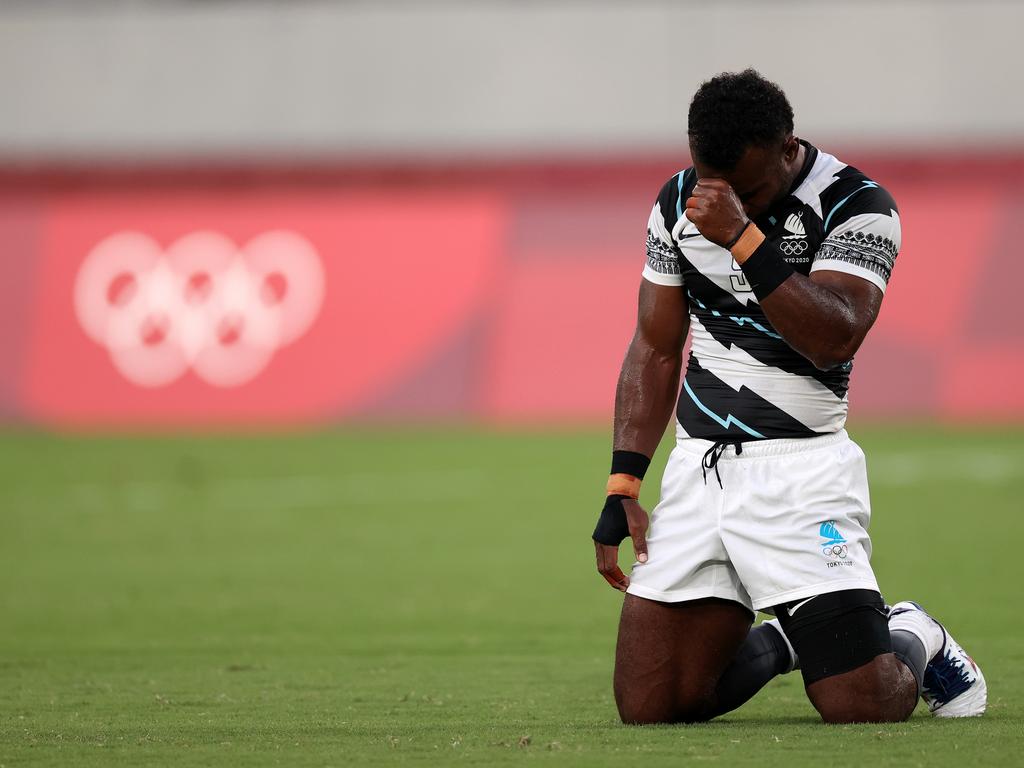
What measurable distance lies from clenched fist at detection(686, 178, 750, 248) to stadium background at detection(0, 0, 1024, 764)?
9.30 feet

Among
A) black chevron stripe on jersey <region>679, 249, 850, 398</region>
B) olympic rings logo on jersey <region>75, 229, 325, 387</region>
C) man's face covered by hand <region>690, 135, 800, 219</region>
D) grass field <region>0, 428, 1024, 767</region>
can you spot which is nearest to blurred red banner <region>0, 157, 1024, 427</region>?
olympic rings logo on jersey <region>75, 229, 325, 387</region>

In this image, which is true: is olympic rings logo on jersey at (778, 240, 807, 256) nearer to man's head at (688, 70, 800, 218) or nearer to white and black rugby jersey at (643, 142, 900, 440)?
white and black rugby jersey at (643, 142, 900, 440)

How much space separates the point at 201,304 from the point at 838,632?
1661 cm

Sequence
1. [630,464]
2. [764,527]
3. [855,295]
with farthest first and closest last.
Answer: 1. [630,464]
2. [764,527]
3. [855,295]

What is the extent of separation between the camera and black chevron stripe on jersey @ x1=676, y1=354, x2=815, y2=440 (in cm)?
533

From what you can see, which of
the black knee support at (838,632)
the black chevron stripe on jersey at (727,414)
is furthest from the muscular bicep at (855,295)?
the black knee support at (838,632)

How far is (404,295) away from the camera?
2139cm

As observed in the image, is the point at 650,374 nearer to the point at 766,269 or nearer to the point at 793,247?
the point at 793,247

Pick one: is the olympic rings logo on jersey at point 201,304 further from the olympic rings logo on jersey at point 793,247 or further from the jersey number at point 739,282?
the olympic rings logo on jersey at point 793,247

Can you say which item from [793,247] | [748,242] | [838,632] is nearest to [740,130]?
[748,242]

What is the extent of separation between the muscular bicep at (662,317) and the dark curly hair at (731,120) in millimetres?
674

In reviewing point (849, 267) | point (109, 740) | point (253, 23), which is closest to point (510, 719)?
point (109, 740)

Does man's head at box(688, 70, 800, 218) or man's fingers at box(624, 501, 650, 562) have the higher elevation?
man's head at box(688, 70, 800, 218)

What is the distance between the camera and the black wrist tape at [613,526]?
17.7 feet
